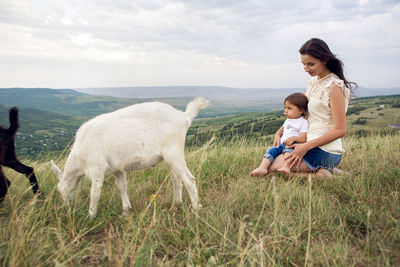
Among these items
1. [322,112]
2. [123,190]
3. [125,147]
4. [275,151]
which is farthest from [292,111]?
[123,190]

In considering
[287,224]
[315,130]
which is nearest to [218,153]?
[315,130]

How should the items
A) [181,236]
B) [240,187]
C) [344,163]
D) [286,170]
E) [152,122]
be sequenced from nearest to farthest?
[181,236] < [152,122] < [240,187] < [286,170] < [344,163]

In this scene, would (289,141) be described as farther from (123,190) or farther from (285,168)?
(123,190)

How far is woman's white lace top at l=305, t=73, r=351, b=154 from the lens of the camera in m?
4.03

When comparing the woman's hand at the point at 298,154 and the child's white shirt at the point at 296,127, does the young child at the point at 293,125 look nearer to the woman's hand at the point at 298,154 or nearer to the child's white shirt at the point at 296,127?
the child's white shirt at the point at 296,127

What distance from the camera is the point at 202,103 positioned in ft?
11.9

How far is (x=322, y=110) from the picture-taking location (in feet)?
13.8

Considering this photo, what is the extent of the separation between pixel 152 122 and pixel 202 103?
0.80 m

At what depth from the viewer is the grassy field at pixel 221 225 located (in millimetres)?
2154

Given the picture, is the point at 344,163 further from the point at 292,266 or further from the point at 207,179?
the point at 292,266

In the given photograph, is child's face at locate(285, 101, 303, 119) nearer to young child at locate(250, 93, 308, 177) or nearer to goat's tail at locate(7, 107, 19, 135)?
young child at locate(250, 93, 308, 177)

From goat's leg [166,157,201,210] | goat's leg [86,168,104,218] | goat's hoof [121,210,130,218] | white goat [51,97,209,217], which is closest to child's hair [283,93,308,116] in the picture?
white goat [51,97,209,217]

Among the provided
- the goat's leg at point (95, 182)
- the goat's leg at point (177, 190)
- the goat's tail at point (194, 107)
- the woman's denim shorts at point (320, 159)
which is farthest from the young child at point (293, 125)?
the goat's leg at point (95, 182)

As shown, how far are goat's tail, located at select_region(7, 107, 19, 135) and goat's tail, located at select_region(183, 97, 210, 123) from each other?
7.46ft
